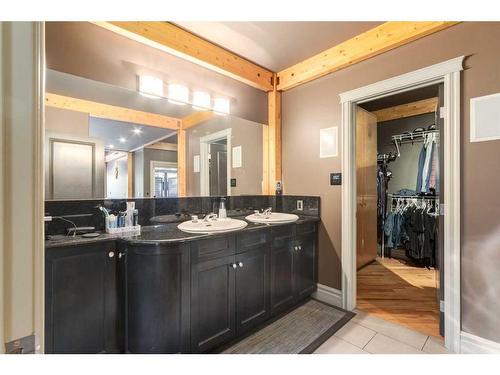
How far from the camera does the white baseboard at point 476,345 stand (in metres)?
1.52

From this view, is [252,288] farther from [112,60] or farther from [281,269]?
[112,60]

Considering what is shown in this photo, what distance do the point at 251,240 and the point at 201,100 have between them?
139 centimetres

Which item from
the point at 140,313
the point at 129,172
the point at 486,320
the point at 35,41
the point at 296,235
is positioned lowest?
the point at 486,320

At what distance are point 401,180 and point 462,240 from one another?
8.61 ft

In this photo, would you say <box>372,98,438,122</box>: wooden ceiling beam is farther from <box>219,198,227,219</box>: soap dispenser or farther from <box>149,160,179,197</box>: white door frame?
<box>149,160,179,197</box>: white door frame

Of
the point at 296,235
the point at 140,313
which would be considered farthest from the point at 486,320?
the point at 140,313

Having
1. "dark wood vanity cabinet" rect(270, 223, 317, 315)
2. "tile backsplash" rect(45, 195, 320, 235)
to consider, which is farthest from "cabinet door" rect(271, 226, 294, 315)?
"tile backsplash" rect(45, 195, 320, 235)

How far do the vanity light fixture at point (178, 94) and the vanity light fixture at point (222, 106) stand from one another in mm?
313

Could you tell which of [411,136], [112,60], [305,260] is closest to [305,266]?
[305,260]

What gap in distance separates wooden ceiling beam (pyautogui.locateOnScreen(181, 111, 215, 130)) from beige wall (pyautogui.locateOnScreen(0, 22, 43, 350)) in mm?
1798

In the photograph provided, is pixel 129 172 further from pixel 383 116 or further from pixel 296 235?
pixel 383 116

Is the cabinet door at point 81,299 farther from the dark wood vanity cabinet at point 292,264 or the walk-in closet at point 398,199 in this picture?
the walk-in closet at point 398,199

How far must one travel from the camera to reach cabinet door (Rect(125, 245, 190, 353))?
1381mm
